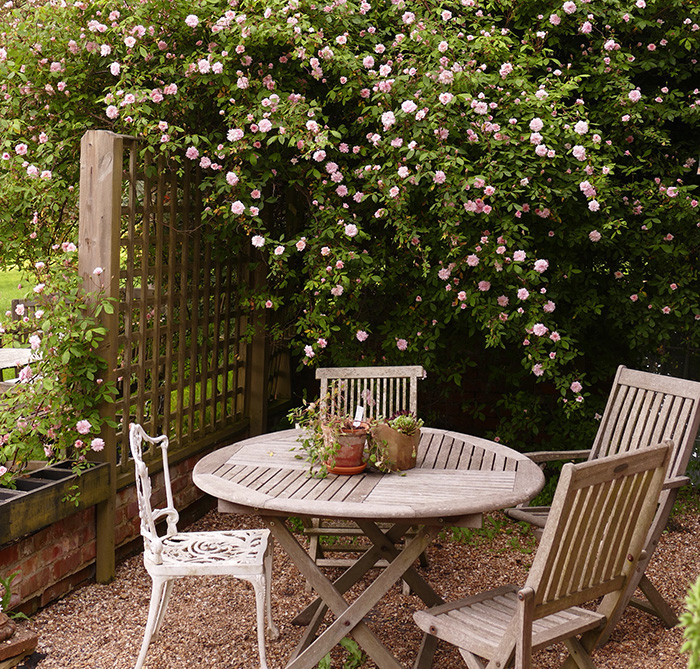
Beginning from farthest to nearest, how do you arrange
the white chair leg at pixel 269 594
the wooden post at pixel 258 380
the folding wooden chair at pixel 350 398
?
the wooden post at pixel 258 380
the folding wooden chair at pixel 350 398
the white chair leg at pixel 269 594

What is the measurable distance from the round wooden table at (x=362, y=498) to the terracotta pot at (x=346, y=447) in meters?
0.03

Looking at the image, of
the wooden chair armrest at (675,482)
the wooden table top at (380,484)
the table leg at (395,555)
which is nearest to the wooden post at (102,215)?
the wooden table top at (380,484)

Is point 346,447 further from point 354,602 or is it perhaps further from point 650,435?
point 650,435

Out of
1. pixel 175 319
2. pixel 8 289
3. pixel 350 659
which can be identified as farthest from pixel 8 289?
pixel 350 659

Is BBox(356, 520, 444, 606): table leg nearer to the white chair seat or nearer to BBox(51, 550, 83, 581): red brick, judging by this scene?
the white chair seat

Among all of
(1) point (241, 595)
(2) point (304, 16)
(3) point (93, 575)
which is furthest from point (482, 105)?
(3) point (93, 575)

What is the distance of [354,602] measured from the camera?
2564 mm

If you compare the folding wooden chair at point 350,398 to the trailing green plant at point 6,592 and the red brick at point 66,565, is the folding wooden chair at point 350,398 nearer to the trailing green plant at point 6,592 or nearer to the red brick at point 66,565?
the red brick at point 66,565

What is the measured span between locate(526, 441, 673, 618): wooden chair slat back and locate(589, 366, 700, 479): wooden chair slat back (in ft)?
3.37

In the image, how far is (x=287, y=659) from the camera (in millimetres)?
3006

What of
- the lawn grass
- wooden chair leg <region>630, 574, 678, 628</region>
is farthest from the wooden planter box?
the lawn grass

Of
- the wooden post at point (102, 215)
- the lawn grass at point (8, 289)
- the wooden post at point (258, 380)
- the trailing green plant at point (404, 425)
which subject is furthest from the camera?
the lawn grass at point (8, 289)

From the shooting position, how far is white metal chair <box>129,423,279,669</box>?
106 inches

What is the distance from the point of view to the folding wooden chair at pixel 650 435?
127 inches
